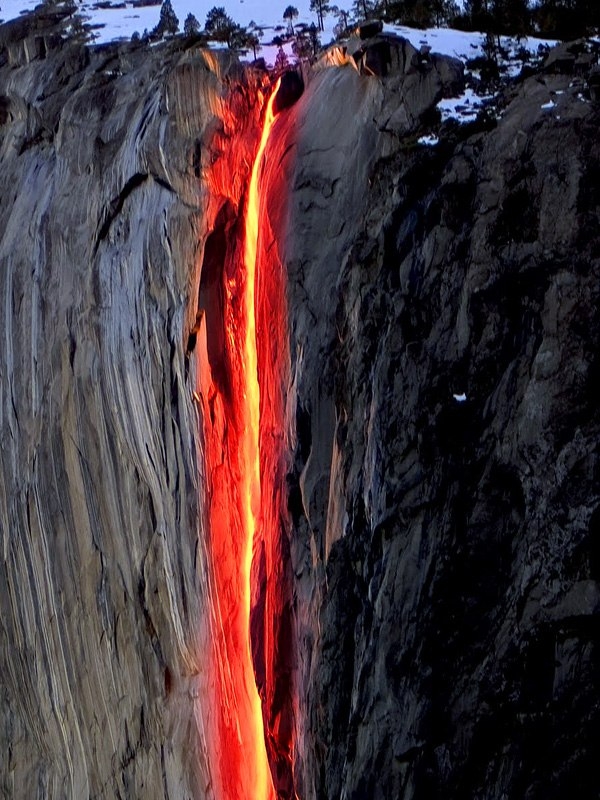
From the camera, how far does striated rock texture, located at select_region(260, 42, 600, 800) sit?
36.2 feet

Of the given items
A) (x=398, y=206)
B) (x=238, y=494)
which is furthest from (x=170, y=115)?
(x=238, y=494)

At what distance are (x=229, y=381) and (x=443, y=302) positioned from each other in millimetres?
3316

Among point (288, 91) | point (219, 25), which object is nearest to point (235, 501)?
point (288, 91)

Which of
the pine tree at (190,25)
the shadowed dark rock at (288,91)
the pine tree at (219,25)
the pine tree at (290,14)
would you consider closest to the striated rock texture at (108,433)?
the shadowed dark rock at (288,91)

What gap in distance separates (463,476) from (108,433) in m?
4.96

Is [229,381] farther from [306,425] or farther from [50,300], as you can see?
[50,300]

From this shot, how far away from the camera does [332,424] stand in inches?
496

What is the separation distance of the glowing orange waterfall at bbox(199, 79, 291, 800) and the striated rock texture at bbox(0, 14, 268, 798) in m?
0.21

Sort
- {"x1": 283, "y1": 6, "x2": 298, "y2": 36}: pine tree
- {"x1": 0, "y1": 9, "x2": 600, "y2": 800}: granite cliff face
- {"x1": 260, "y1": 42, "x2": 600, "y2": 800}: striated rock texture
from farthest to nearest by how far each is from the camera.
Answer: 1. {"x1": 283, "y1": 6, "x2": 298, "y2": 36}: pine tree
2. {"x1": 0, "y1": 9, "x2": 600, "y2": 800}: granite cliff face
3. {"x1": 260, "y1": 42, "x2": 600, "y2": 800}: striated rock texture

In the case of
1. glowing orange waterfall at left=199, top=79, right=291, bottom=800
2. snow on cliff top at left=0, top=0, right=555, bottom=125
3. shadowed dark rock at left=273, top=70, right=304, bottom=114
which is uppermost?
snow on cliff top at left=0, top=0, right=555, bottom=125

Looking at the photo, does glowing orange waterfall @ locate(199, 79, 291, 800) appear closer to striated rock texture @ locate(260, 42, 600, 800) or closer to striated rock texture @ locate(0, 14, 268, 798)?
striated rock texture @ locate(0, 14, 268, 798)

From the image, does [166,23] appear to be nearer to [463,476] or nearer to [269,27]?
[269,27]

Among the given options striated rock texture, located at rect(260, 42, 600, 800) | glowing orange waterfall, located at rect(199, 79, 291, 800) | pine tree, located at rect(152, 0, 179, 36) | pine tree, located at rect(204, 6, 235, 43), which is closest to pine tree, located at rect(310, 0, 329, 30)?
pine tree, located at rect(204, 6, 235, 43)

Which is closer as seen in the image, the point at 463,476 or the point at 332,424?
the point at 463,476
